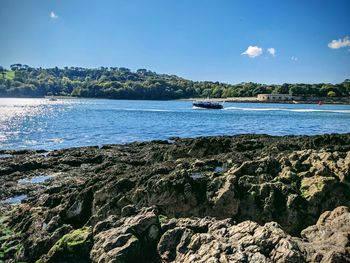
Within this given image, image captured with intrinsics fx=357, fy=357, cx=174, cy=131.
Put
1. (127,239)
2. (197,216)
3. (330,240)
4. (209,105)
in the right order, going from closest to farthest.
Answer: (330,240)
(127,239)
(197,216)
(209,105)

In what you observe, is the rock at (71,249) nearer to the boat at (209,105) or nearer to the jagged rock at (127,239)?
the jagged rock at (127,239)

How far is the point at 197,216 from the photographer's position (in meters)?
12.1

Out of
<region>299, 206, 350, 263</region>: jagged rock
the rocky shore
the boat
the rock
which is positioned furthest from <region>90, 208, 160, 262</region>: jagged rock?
the boat

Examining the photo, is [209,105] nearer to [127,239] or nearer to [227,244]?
[127,239]

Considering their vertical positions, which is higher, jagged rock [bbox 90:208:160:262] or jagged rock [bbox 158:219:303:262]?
jagged rock [bbox 158:219:303:262]

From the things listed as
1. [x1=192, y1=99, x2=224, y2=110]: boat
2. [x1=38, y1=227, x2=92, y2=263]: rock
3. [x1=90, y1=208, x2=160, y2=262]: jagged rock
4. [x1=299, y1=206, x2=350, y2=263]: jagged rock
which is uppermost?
[x1=299, y1=206, x2=350, y2=263]: jagged rock

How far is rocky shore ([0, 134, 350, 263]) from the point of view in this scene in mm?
7789

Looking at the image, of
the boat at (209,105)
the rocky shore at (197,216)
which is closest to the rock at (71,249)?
the rocky shore at (197,216)

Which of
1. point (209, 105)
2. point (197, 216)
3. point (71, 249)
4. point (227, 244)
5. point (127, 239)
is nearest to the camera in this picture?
point (227, 244)

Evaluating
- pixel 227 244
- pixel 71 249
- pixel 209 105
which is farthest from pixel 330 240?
pixel 209 105

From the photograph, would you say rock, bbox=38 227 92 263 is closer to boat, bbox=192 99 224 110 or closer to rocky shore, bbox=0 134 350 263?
rocky shore, bbox=0 134 350 263

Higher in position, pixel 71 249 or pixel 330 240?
pixel 330 240

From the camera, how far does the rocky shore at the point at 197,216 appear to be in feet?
25.6

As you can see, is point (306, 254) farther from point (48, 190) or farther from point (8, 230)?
point (48, 190)
